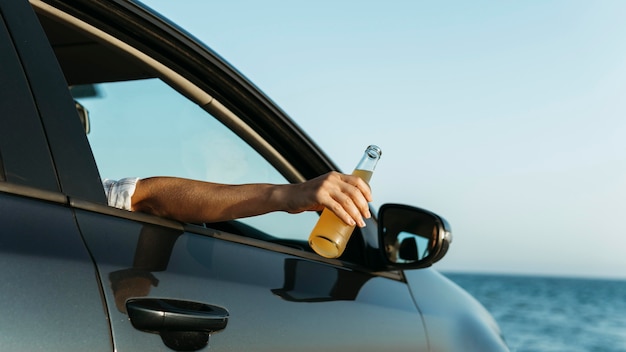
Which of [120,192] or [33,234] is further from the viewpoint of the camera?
[120,192]

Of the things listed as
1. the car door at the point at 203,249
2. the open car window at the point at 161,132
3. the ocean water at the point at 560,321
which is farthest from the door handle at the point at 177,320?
the ocean water at the point at 560,321

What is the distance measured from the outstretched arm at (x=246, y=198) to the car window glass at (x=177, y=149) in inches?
15.8

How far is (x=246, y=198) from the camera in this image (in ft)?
7.59

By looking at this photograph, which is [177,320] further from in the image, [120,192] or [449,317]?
[449,317]

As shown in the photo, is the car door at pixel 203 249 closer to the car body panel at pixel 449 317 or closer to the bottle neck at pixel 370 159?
the car body panel at pixel 449 317

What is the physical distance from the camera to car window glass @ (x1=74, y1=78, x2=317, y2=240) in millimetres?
2793

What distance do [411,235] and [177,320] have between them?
128cm

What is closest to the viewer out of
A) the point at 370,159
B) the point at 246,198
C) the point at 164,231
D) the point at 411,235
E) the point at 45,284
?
the point at 45,284

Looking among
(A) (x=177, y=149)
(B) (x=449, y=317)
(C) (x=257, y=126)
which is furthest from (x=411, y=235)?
(A) (x=177, y=149)

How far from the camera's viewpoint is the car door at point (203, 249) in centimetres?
184

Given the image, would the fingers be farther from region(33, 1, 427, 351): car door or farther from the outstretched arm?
region(33, 1, 427, 351): car door

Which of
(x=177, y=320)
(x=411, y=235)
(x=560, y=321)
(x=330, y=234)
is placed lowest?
(x=177, y=320)

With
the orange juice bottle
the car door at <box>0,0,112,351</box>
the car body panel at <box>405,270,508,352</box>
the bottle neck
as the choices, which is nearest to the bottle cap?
the bottle neck

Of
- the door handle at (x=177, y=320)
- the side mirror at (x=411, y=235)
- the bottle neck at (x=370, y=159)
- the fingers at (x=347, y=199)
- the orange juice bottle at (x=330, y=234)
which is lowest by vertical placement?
the door handle at (x=177, y=320)
